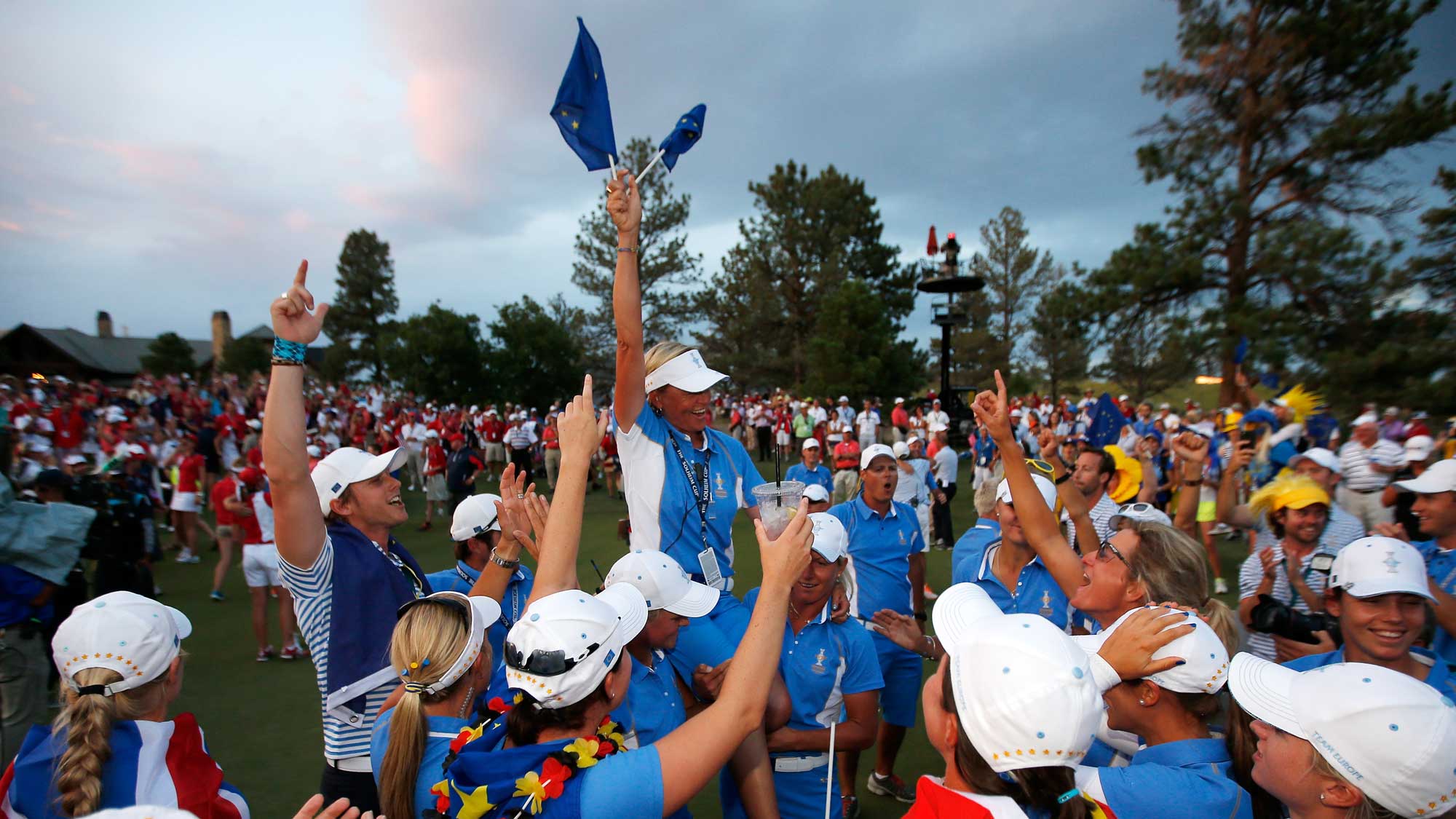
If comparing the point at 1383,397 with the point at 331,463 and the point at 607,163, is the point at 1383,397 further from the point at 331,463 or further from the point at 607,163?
the point at 331,463

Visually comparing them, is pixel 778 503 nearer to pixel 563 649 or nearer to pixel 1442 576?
pixel 563 649

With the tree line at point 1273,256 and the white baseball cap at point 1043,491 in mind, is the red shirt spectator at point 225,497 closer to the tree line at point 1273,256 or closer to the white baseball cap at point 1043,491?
the white baseball cap at point 1043,491

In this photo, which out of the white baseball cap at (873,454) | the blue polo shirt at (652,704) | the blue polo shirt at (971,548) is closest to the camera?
the blue polo shirt at (652,704)

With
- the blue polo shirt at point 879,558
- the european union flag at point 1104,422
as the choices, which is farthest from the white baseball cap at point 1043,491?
the european union flag at point 1104,422

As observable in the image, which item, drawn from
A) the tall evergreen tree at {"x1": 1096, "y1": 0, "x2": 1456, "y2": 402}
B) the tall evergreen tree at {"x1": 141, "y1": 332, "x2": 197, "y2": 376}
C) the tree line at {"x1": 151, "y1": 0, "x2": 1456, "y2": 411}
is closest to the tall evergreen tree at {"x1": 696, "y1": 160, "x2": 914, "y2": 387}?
the tree line at {"x1": 151, "y1": 0, "x2": 1456, "y2": 411}

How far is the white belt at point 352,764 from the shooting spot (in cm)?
263

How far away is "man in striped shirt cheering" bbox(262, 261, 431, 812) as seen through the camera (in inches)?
91.7

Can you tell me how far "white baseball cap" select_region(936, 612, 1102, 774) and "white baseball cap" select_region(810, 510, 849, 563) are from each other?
1.60 meters

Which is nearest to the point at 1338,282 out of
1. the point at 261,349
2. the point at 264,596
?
the point at 264,596

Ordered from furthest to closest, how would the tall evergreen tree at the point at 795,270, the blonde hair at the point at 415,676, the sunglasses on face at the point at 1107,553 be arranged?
the tall evergreen tree at the point at 795,270, the sunglasses on face at the point at 1107,553, the blonde hair at the point at 415,676

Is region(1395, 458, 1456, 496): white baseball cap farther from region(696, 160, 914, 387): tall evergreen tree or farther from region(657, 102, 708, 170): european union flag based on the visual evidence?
region(696, 160, 914, 387): tall evergreen tree

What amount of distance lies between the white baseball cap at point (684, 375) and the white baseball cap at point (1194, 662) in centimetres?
175

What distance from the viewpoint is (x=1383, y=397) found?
13.2 meters

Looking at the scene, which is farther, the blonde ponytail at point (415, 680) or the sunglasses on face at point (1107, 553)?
the sunglasses on face at point (1107, 553)
